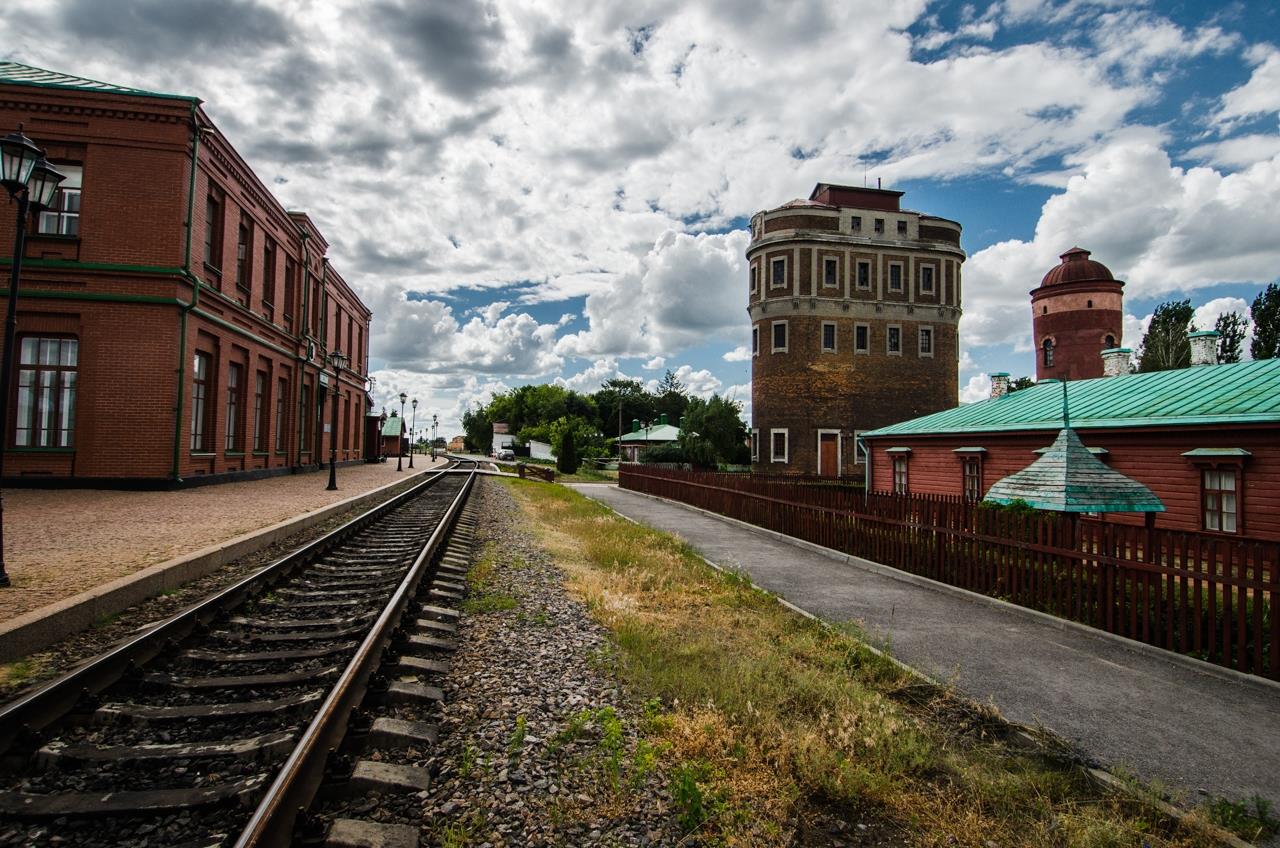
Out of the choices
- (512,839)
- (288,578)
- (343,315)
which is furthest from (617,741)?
(343,315)

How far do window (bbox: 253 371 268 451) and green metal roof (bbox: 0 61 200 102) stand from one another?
9197 mm

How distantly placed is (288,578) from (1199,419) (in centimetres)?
1523

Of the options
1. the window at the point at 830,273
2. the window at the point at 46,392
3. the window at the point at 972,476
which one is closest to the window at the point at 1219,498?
the window at the point at 972,476

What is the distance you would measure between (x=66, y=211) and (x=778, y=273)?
32.0 metres

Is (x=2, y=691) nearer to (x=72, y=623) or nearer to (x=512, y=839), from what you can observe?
(x=72, y=623)

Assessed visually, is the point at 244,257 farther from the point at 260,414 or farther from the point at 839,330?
the point at 839,330

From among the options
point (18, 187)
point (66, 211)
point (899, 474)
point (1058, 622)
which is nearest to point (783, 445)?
point (899, 474)

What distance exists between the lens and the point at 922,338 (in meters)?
40.7

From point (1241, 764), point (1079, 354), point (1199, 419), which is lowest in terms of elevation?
point (1241, 764)

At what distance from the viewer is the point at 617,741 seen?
3920 millimetres

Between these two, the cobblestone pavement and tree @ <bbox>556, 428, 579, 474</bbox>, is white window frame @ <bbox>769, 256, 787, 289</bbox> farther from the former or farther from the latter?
the cobblestone pavement

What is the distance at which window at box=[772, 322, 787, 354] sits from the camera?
38.8 metres

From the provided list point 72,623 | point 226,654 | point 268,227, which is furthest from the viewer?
point 268,227

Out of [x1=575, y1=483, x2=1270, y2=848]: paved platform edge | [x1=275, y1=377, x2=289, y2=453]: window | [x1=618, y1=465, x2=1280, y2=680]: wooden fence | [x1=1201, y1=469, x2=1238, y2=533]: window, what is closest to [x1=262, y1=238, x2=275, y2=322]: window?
[x1=275, y1=377, x2=289, y2=453]: window
